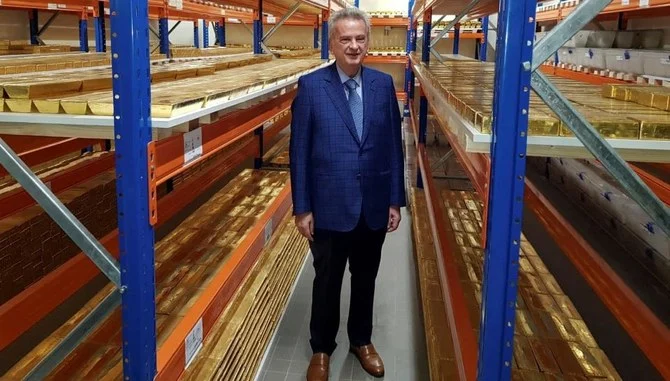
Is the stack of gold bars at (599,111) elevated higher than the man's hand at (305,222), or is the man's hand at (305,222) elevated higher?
the stack of gold bars at (599,111)

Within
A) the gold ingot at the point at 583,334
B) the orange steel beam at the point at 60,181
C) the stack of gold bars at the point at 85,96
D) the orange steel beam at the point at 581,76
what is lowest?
the gold ingot at the point at 583,334

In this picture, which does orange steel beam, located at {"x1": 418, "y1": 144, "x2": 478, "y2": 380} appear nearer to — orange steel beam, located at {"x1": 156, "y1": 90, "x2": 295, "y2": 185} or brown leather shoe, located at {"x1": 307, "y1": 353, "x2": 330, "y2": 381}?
brown leather shoe, located at {"x1": 307, "y1": 353, "x2": 330, "y2": 381}

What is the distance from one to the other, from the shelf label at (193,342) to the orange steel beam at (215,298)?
0.02m

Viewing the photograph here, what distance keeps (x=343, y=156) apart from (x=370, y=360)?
3.46 ft

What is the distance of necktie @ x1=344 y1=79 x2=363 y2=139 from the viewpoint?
2.56 meters

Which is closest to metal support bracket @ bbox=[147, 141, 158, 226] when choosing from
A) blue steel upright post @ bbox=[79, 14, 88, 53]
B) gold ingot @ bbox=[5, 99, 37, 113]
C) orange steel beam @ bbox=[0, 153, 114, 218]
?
gold ingot @ bbox=[5, 99, 37, 113]

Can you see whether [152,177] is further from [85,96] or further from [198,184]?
[198,184]

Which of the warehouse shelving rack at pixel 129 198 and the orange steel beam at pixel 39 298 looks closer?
the warehouse shelving rack at pixel 129 198

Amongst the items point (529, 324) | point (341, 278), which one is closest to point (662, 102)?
point (529, 324)

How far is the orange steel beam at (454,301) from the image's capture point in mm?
2127

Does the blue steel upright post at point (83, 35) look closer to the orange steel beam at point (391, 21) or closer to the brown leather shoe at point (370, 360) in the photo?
the brown leather shoe at point (370, 360)

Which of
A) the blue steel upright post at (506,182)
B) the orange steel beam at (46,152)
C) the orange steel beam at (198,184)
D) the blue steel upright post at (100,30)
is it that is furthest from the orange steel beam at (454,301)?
the blue steel upright post at (100,30)

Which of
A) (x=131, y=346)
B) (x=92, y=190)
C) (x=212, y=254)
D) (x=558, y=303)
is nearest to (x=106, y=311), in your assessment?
(x=131, y=346)

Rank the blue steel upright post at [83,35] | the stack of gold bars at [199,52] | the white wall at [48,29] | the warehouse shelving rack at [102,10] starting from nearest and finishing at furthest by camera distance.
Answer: the warehouse shelving rack at [102,10] < the blue steel upright post at [83,35] < the stack of gold bars at [199,52] < the white wall at [48,29]
